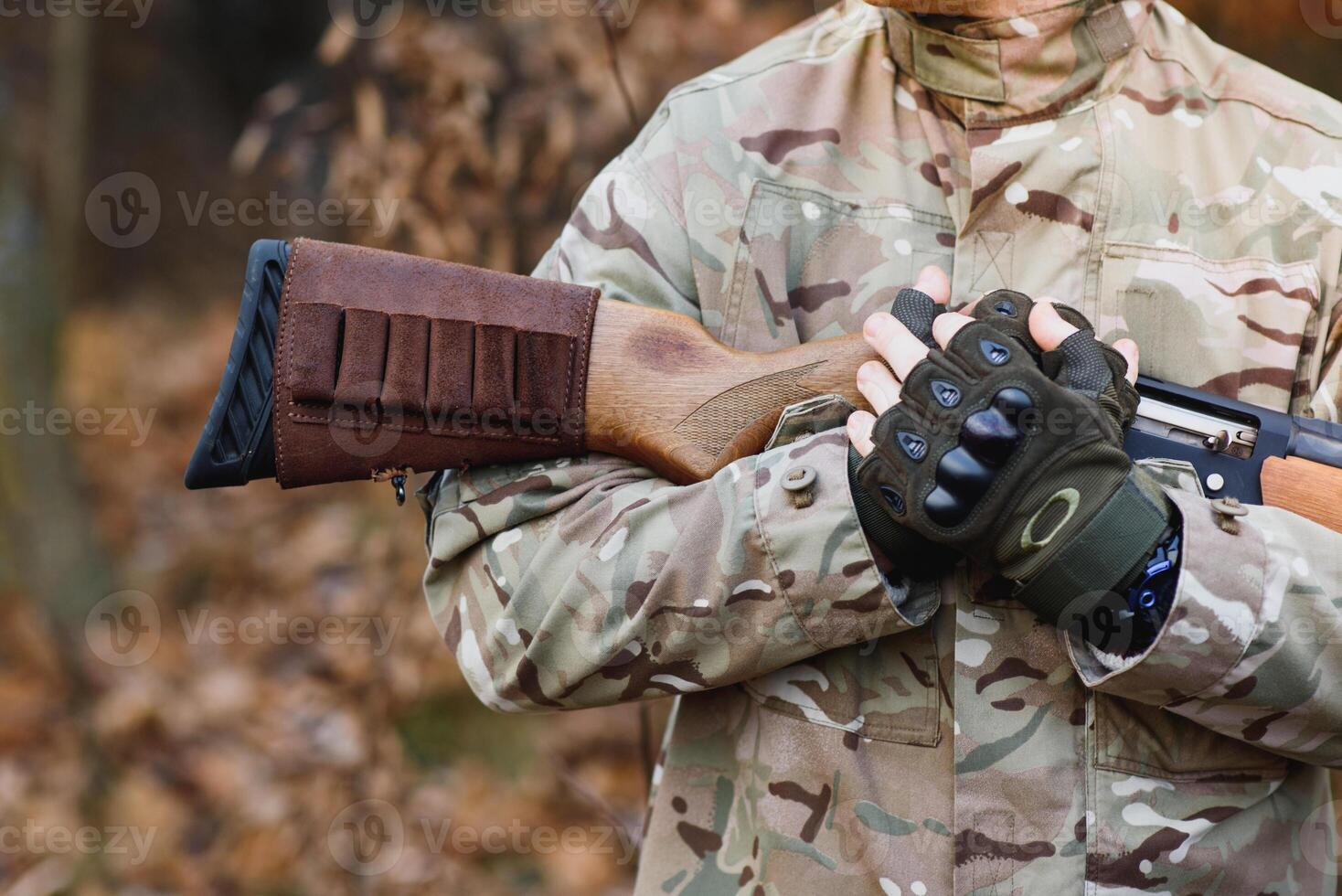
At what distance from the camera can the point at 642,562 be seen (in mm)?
1463

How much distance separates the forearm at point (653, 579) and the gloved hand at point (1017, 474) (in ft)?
0.35

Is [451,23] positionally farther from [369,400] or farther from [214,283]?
[369,400]

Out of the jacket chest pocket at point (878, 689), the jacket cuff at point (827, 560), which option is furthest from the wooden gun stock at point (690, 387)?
the jacket chest pocket at point (878, 689)

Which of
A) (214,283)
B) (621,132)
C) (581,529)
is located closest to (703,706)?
(581,529)

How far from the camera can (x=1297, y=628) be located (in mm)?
1344

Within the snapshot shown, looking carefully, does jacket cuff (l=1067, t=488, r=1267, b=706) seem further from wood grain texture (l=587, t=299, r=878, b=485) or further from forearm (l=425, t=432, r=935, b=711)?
wood grain texture (l=587, t=299, r=878, b=485)

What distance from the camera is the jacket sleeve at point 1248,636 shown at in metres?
1.33

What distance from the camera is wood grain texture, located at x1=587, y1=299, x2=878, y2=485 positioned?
152 cm

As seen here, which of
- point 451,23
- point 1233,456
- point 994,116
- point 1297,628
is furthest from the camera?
point 451,23

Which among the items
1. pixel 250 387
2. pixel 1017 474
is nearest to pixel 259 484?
pixel 250 387

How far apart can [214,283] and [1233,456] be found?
4.40 metres

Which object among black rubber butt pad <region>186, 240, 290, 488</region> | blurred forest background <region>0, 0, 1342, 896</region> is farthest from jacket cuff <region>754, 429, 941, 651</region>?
blurred forest background <region>0, 0, 1342, 896</region>

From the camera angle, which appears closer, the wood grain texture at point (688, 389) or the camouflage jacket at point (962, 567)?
the camouflage jacket at point (962, 567)

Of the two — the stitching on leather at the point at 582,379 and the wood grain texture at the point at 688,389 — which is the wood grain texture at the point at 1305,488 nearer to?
the wood grain texture at the point at 688,389
